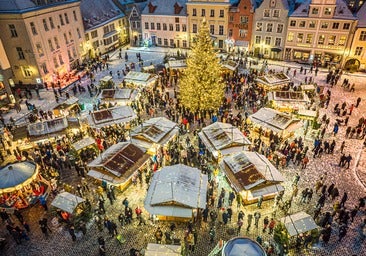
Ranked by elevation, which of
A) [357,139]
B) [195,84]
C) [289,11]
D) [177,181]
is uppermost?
[289,11]

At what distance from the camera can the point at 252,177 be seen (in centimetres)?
1730

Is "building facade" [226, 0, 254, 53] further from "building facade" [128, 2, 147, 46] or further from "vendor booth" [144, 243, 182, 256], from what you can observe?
"vendor booth" [144, 243, 182, 256]

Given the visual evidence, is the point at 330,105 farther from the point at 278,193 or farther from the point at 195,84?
the point at 278,193

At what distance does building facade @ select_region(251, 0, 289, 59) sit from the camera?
40812 millimetres

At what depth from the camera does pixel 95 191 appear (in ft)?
64.9

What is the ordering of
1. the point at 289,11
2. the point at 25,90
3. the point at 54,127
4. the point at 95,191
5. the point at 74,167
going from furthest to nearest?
the point at 289,11 → the point at 25,90 → the point at 54,127 → the point at 74,167 → the point at 95,191

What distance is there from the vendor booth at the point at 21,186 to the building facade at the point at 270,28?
37305 millimetres

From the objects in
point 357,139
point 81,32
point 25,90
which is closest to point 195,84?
point 357,139

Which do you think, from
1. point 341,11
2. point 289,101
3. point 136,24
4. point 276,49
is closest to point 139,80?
point 289,101

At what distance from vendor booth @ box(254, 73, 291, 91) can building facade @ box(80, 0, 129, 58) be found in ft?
95.3

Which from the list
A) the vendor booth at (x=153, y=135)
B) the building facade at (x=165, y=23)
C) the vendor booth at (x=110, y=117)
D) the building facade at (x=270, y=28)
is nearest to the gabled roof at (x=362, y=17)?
the building facade at (x=270, y=28)

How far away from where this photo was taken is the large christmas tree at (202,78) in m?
24.9

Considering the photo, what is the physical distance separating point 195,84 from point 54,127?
42.8 ft

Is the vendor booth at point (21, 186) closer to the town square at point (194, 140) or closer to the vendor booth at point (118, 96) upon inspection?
the town square at point (194, 140)
